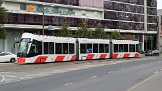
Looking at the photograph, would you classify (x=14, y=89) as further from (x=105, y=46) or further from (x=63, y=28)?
(x=63, y=28)

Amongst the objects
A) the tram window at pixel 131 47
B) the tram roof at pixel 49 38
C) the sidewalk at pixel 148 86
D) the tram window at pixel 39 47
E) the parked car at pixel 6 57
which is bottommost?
the parked car at pixel 6 57

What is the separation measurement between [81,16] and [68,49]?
5077 cm

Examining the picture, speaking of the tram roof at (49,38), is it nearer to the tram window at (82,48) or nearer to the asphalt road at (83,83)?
the tram window at (82,48)

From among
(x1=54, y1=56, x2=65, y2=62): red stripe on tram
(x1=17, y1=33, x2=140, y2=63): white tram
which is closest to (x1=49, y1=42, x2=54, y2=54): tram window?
(x1=17, y1=33, x2=140, y2=63): white tram

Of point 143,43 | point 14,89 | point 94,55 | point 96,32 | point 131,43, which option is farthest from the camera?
point 143,43

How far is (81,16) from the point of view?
312 ft

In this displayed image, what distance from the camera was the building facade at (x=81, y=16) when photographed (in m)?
78.9

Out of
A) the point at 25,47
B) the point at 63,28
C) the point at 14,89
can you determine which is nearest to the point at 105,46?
the point at 25,47

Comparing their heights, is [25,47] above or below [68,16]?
below

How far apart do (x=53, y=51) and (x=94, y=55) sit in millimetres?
9937

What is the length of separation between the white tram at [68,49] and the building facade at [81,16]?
837 centimetres

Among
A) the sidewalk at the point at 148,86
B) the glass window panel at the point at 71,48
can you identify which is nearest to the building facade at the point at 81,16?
the glass window panel at the point at 71,48

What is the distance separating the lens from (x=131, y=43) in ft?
194

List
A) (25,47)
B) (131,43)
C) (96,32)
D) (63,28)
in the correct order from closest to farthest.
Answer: (25,47)
(131,43)
(63,28)
(96,32)
